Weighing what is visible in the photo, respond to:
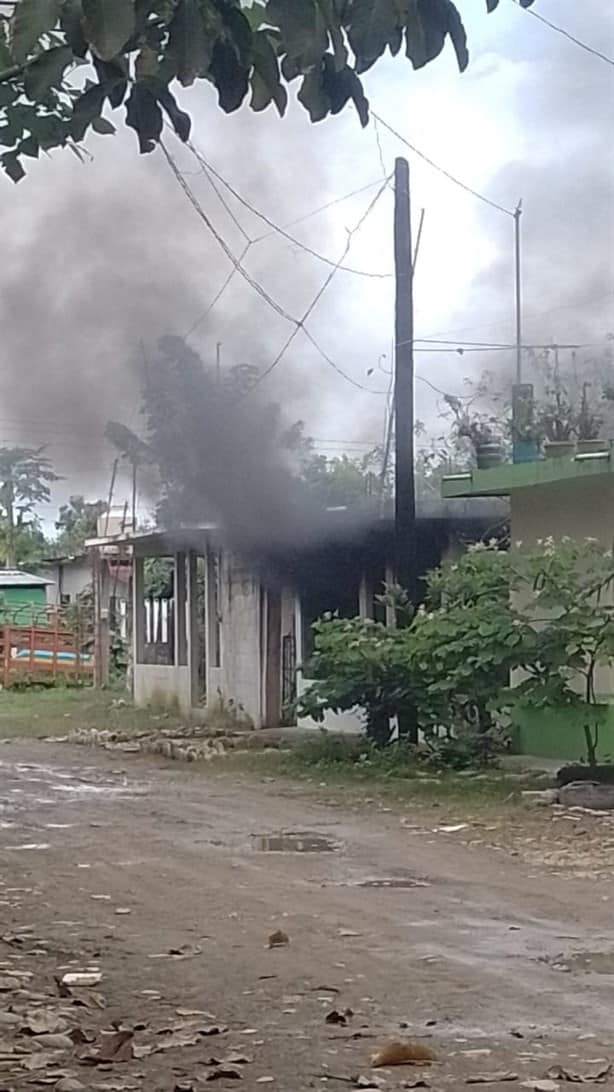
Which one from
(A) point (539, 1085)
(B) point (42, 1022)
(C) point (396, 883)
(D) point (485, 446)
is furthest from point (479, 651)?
(A) point (539, 1085)

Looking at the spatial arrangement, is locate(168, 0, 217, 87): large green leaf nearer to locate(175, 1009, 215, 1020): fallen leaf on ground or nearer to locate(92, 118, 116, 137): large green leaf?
locate(92, 118, 116, 137): large green leaf

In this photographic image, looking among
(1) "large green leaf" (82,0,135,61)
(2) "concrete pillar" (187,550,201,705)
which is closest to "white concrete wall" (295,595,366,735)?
(2) "concrete pillar" (187,550,201,705)

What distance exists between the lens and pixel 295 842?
1029 centimetres

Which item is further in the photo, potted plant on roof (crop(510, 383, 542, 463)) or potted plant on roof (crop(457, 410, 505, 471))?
potted plant on roof (crop(457, 410, 505, 471))

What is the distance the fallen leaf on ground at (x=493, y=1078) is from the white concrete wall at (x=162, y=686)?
16.1 meters

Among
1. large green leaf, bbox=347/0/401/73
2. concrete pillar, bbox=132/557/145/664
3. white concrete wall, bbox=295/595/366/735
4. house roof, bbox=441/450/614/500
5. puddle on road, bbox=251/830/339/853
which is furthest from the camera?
concrete pillar, bbox=132/557/145/664

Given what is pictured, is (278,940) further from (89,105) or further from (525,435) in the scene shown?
(525,435)

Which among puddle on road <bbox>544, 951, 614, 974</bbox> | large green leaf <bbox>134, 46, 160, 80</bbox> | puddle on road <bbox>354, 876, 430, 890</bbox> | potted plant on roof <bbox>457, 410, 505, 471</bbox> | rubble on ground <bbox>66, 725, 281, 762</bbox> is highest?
potted plant on roof <bbox>457, 410, 505, 471</bbox>

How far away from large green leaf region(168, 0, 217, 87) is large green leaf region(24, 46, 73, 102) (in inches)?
9.7

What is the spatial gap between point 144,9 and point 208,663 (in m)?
17.2

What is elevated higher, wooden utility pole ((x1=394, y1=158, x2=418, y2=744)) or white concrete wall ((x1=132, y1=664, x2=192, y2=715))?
wooden utility pole ((x1=394, y1=158, x2=418, y2=744))

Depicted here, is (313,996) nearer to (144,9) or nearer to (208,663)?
(144,9)

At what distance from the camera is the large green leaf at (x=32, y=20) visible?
307 cm

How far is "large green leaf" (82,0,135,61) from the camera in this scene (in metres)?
2.97
